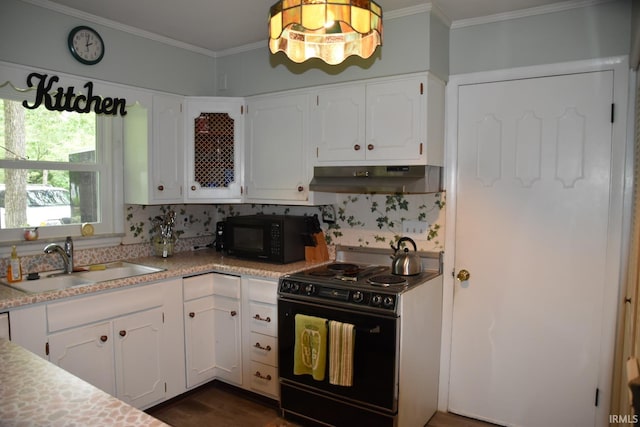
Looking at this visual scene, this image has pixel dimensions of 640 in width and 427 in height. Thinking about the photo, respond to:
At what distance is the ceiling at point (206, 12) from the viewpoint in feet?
8.57

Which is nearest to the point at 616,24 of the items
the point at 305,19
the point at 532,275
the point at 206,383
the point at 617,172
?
the point at 617,172

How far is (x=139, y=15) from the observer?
2865 millimetres

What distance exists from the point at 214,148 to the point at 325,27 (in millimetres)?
2068

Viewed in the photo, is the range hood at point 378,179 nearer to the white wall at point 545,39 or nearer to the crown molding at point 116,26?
the white wall at point 545,39

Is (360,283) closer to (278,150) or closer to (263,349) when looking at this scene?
(263,349)

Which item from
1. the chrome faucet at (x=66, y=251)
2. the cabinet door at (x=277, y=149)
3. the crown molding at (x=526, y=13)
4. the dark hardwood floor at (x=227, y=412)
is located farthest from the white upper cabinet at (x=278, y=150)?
the dark hardwood floor at (x=227, y=412)

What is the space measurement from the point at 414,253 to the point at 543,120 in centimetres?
107

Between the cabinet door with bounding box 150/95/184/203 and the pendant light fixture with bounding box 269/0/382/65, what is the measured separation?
1.70 meters

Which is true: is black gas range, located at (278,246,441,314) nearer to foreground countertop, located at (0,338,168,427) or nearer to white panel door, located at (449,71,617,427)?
white panel door, located at (449,71,617,427)

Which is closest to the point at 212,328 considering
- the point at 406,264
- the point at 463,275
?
the point at 406,264

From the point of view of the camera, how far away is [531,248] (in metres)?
2.72

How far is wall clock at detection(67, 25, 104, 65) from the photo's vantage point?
2783mm

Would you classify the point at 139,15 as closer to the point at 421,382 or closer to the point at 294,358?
the point at 294,358

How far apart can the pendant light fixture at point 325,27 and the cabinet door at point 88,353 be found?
1.83 meters
